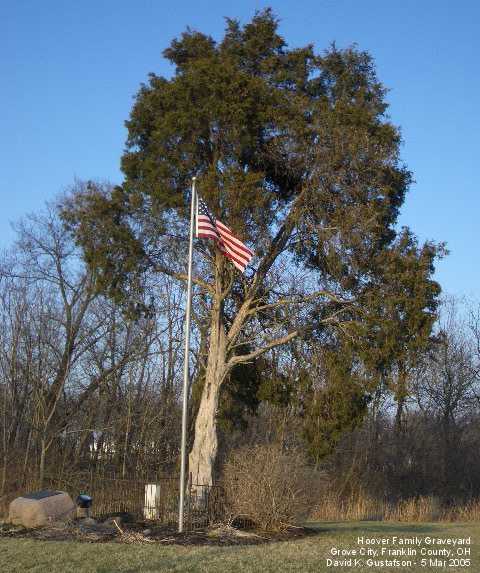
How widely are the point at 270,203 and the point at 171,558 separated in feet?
34.3

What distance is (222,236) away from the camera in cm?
1738

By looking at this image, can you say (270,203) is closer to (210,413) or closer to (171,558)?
(210,413)

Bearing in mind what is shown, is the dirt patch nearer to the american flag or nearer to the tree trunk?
the tree trunk

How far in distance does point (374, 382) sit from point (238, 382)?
4.72 m

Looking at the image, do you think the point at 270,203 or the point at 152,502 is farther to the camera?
the point at 270,203

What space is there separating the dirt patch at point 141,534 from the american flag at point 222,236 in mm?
5454

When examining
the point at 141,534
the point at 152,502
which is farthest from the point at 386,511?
the point at 141,534

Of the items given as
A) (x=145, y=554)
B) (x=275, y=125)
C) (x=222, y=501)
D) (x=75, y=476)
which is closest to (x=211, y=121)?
(x=275, y=125)

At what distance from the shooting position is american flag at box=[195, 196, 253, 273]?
1684 cm

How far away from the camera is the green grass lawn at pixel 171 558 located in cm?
1137

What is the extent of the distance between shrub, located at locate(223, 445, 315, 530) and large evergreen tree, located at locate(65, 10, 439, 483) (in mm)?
3991

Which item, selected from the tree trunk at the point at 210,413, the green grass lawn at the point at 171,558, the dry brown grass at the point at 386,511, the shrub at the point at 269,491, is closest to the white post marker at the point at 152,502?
the tree trunk at the point at 210,413

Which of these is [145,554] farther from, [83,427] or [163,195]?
[83,427]

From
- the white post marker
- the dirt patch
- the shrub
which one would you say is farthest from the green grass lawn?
the white post marker
